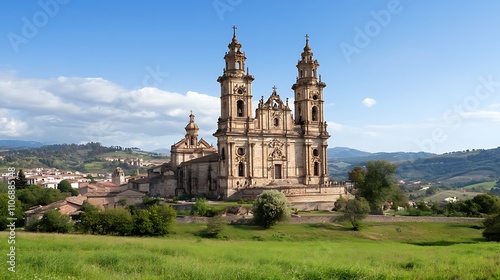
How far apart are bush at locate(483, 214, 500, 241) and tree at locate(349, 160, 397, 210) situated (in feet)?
55.5

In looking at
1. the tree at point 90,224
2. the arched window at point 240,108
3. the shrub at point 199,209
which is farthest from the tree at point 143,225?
the arched window at point 240,108

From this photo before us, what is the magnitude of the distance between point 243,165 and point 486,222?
3190 cm

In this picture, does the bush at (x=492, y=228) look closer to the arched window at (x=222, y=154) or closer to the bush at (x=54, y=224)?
the arched window at (x=222, y=154)

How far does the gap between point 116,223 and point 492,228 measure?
38376 millimetres

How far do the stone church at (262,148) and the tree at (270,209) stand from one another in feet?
35.4

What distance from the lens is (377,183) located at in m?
62.6

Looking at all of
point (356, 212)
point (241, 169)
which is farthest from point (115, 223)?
point (356, 212)

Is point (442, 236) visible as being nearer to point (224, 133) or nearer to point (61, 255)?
point (224, 133)

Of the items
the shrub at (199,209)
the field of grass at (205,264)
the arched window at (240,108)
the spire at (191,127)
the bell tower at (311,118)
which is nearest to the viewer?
the field of grass at (205,264)

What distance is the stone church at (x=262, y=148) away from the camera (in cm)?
6328

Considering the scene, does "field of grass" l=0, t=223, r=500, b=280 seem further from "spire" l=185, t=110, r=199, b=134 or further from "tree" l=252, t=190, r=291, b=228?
"spire" l=185, t=110, r=199, b=134

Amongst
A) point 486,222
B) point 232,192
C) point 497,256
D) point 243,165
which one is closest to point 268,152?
point 243,165

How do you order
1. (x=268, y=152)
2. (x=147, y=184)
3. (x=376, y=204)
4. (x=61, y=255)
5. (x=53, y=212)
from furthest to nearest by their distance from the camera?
(x=147, y=184) < (x=268, y=152) < (x=376, y=204) < (x=53, y=212) < (x=61, y=255)

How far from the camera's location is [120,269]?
2361cm
